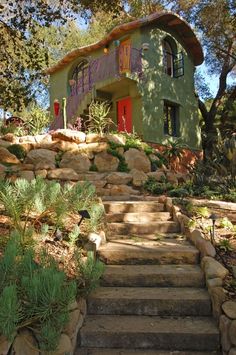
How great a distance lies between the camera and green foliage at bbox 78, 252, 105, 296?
403 centimetres

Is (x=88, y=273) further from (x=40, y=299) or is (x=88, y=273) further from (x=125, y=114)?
(x=125, y=114)

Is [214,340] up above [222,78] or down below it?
below

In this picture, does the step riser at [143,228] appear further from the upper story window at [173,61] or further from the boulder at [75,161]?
the upper story window at [173,61]

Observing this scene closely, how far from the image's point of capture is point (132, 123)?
15.9 metres

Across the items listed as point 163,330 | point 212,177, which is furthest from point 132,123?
point 163,330

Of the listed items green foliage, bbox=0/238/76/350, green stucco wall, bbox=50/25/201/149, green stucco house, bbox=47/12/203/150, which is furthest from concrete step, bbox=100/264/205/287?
green stucco wall, bbox=50/25/201/149

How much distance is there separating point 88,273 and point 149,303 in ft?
2.72

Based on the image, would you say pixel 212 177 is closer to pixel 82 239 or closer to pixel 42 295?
pixel 82 239

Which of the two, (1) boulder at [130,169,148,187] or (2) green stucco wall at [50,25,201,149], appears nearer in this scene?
(1) boulder at [130,169,148,187]

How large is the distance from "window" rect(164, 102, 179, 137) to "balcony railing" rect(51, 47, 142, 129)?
2709 millimetres

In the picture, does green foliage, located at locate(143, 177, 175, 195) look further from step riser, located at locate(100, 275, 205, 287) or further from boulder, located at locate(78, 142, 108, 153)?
step riser, located at locate(100, 275, 205, 287)

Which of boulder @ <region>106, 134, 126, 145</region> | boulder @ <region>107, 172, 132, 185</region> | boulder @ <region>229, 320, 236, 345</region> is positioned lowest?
boulder @ <region>229, 320, 236, 345</region>

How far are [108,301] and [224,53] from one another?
65.4 ft

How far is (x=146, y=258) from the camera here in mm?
5172
